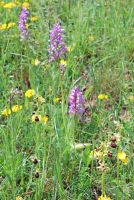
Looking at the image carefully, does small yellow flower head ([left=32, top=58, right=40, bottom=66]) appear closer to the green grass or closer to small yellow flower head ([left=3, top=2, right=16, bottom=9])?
the green grass

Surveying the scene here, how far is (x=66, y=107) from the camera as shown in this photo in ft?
7.96

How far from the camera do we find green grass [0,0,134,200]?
210cm

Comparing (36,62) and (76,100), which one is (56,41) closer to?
(76,100)

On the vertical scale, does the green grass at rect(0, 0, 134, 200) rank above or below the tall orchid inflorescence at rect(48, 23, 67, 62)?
below

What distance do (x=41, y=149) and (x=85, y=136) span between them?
1.00ft

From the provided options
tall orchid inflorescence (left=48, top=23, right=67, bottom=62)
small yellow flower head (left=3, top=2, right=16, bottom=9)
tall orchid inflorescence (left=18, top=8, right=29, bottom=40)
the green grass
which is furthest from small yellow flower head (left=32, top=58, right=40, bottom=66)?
small yellow flower head (left=3, top=2, right=16, bottom=9)

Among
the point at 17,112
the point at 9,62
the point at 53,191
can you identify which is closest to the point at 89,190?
the point at 53,191

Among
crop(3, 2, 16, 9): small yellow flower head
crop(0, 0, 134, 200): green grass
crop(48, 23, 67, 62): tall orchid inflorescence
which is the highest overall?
crop(3, 2, 16, 9): small yellow flower head

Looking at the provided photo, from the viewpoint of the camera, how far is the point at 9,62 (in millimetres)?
3217

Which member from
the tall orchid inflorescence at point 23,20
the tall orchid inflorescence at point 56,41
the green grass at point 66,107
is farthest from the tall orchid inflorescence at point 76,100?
the tall orchid inflorescence at point 23,20

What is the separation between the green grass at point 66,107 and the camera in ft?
6.88

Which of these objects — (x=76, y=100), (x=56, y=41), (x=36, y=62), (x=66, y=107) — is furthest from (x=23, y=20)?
(x=76, y=100)

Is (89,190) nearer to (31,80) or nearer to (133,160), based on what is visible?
(133,160)

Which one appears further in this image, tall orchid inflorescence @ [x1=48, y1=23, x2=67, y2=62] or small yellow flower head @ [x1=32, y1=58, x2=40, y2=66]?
small yellow flower head @ [x1=32, y1=58, x2=40, y2=66]
